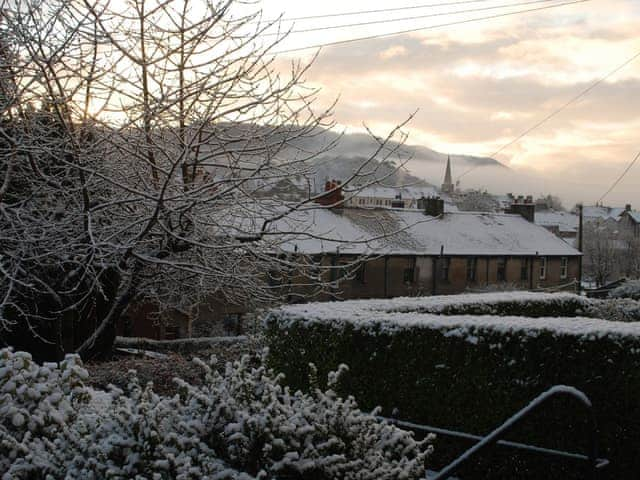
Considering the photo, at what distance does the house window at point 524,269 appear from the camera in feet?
131

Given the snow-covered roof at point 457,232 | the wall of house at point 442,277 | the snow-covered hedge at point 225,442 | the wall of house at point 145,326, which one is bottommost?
the wall of house at point 145,326

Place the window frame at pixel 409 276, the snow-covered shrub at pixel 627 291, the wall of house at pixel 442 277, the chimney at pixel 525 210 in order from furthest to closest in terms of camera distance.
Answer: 1. the chimney at pixel 525 210
2. the window frame at pixel 409 276
3. the wall of house at pixel 442 277
4. the snow-covered shrub at pixel 627 291

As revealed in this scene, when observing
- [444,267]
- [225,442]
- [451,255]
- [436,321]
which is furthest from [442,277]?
[225,442]

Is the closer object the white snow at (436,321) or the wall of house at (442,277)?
the white snow at (436,321)

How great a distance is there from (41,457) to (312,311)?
5.42 metres

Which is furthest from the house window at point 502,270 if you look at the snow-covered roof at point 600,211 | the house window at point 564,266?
the snow-covered roof at point 600,211

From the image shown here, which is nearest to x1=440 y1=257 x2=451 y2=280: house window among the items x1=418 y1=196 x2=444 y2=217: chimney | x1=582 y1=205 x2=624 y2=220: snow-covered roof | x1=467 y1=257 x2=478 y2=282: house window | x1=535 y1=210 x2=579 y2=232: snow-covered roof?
x1=467 y1=257 x2=478 y2=282: house window

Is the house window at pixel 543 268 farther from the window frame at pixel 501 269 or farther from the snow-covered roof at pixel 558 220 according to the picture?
the snow-covered roof at pixel 558 220

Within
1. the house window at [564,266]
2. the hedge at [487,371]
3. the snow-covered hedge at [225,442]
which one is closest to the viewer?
the snow-covered hedge at [225,442]

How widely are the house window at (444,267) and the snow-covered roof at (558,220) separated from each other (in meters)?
63.5

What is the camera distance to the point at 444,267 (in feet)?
122

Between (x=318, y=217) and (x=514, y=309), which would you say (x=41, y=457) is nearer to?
(x=514, y=309)

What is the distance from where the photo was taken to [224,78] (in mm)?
7168

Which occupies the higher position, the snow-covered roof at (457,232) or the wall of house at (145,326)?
the snow-covered roof at (457,232)
